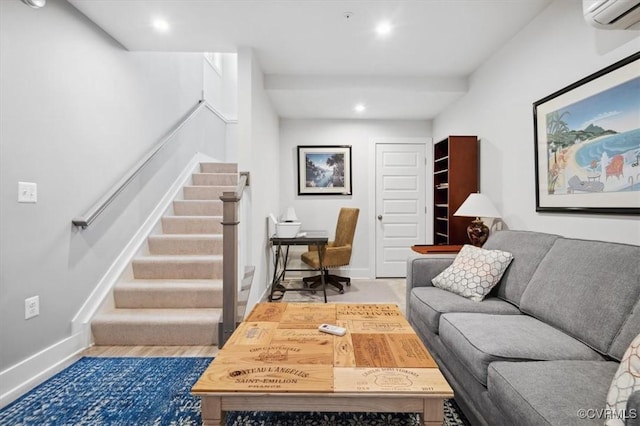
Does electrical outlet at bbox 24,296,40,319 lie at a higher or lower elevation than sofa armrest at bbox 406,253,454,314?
lower

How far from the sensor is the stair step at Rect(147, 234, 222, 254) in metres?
3.12

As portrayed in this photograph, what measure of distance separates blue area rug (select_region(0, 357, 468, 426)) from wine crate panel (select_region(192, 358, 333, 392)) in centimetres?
49

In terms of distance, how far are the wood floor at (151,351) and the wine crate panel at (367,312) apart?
105cm

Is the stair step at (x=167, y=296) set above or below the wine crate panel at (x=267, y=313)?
below

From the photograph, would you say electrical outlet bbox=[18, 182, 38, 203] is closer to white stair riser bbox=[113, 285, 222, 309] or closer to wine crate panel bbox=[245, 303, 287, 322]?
white stair riser bbox=[113, 285, 222, 309]

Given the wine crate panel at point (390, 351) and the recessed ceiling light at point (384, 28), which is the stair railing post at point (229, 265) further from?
the recessed ceiling light at point (384, 28)

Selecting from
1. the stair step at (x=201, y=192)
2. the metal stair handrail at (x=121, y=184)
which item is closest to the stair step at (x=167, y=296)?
the metal stair handrail at (x=121, y=184)

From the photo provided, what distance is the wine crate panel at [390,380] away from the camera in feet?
3.59

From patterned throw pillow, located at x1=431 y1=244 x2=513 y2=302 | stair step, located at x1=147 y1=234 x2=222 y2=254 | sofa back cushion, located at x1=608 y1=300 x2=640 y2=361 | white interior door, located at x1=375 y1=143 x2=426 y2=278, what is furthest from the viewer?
white interior door, located at x1=375 y1=143 x2=426 y2=278

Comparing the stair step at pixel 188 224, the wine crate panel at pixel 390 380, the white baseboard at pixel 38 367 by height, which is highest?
the stair step at pixel 188 224

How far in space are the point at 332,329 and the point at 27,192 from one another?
2012mm

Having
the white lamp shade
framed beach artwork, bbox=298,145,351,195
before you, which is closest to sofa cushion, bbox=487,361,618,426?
the white lamp shade

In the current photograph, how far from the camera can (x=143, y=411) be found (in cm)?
162

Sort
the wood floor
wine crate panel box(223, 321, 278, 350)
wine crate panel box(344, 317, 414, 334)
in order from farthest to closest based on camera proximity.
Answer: the wood floor
wine crate panel box(344, 317, 414, 334)
wine crate panel box(223, 321, 278, 350)
